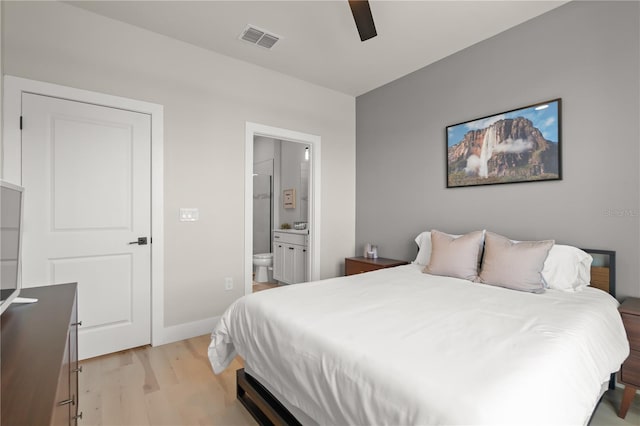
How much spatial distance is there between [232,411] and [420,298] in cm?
133

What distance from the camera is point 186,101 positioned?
2.96 metres

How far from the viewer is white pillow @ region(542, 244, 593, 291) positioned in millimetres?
2154

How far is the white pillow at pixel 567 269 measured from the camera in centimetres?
215

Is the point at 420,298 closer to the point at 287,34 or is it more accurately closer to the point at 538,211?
the point at 538,211

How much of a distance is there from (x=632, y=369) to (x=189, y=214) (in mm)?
3419

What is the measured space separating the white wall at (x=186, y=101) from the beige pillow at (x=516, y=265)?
7.69ft

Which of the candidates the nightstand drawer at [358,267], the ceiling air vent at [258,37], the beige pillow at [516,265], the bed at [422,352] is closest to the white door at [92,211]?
the ceiling air vent at [258,37]

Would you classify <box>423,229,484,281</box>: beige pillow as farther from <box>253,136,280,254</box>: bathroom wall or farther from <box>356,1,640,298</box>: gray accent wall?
<box>253,136,280,254</box>: bathroom wall

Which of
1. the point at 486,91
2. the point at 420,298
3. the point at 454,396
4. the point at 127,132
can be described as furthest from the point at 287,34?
the point at 454,396

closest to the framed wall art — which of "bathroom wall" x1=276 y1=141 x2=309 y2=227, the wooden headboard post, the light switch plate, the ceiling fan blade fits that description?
"bathroom wall" x1=276 y1=141 x2=309 y2=227

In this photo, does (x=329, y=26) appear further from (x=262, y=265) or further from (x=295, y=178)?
(x=262, y=265)

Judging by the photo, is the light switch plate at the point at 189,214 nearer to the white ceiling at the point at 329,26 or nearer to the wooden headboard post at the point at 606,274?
the white ceiling at the point at 329,26

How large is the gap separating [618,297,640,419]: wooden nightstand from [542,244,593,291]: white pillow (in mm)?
305

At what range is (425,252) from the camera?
310 cm
